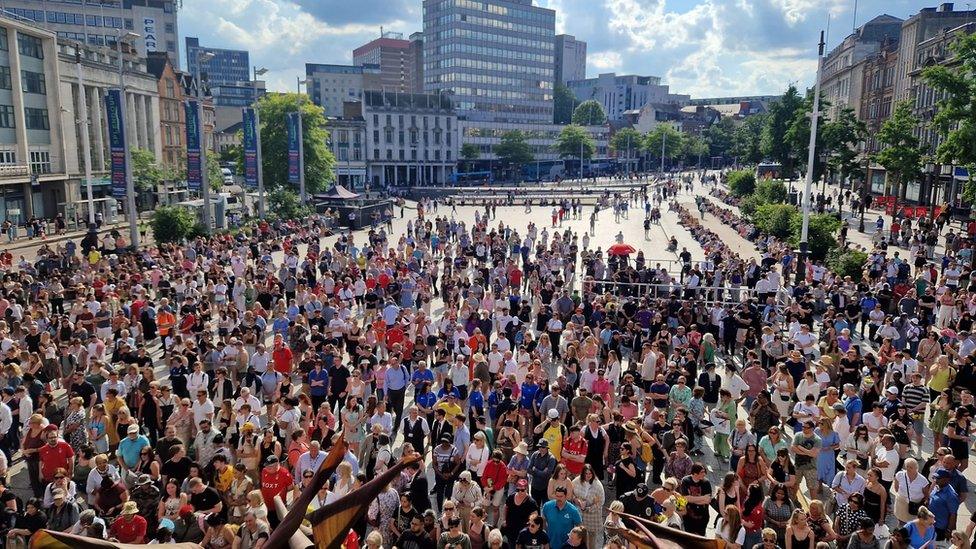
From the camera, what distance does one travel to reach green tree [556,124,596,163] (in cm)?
11650

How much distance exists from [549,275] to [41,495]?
15.5 metres

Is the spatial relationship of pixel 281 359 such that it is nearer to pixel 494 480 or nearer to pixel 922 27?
pixel 494 480

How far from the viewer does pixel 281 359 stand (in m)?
13.9

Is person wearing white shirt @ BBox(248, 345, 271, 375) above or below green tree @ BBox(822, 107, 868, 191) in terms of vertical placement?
below

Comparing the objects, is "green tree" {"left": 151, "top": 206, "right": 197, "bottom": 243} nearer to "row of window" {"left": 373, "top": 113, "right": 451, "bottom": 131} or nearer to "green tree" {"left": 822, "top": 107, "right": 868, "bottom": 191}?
"green tree" {"left": 822, "top": 107, "right": 868, "bottom": 191}

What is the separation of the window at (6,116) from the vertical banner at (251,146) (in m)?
16.6

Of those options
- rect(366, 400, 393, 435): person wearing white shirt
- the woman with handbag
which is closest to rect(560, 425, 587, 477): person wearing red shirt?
rect(366, 400, 393, 435): person wearing white shirt

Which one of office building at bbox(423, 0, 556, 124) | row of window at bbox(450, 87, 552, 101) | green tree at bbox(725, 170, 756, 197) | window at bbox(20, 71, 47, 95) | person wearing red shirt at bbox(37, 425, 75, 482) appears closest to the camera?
person wearing red shirt at bbox(37, 425, 75, 482)

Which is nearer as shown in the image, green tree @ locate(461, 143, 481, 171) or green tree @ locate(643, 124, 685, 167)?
green tree @ locate(461, 143, 481, 171)

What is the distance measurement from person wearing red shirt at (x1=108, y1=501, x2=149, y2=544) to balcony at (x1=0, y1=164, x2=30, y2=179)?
4385cm

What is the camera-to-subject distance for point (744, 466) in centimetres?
888

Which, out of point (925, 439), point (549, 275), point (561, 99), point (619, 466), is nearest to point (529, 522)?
point (619, 466)

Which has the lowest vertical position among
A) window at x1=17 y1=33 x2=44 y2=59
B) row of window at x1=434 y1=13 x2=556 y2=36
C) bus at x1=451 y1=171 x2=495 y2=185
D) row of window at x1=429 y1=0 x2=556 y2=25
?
bus at x1=451 y1=171 x2=495 y2=185

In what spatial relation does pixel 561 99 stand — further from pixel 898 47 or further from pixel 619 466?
pixel 619 466
